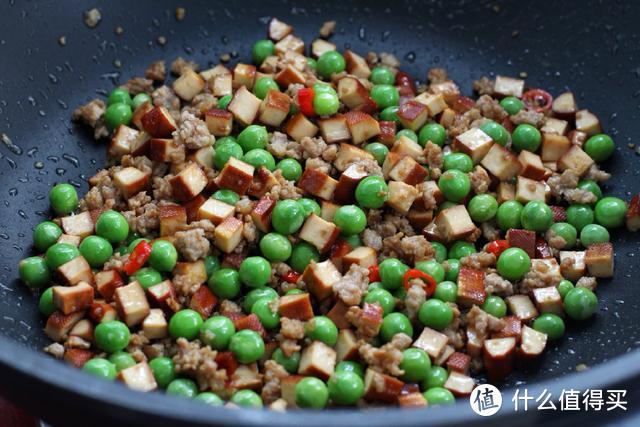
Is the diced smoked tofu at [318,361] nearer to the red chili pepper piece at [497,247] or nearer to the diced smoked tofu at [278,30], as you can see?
the red chili pepper piece at [497,247]

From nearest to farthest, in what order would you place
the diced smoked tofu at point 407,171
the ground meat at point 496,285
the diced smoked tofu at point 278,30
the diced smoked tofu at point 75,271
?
the diced smoked tofu at point 75,271 → the ground meat at point 496,285 → the diced smoked tofu at point 407,171 → the diced smoked tofu at point 278,30

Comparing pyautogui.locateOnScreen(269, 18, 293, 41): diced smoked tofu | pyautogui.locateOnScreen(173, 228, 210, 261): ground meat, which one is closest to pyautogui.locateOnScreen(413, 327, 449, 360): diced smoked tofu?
pyautogui.locateOnScreen(173, 228, 210, 261): ground meat

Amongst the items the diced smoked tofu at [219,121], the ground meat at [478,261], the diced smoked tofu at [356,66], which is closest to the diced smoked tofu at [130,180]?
the diced smoked tofu at [219,121]

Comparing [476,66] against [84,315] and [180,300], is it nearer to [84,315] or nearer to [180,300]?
[180,300]

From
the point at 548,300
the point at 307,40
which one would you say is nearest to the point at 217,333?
the point at 548,300

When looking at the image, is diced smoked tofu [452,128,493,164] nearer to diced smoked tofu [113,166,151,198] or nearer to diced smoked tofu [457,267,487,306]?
diced smoked tofu [457,267,487,306]
